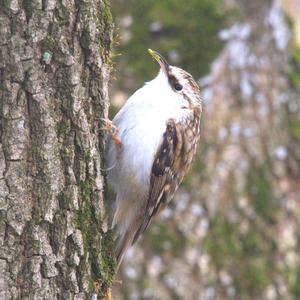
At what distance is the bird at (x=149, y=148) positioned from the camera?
3.23 meters

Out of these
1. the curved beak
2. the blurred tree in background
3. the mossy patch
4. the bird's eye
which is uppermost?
the blurred tree in background

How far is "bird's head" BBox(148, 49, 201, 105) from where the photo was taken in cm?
355

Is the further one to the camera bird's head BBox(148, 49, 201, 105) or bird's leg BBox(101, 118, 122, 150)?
bird's head BBox(148, 49, 201, 105)

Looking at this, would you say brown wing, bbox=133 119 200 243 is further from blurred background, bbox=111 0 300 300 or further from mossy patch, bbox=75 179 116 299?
blurred background, bbox=111 0 300 300

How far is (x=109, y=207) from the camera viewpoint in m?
2.97

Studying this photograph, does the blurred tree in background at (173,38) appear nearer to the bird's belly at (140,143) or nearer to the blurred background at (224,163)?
the blurred background at (224,163)

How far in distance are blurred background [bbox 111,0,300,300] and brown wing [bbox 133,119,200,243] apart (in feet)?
3.43

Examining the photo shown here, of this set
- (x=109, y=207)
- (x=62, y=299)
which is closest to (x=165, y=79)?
(x=109, y=207)

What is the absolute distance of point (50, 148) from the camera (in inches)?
95.3

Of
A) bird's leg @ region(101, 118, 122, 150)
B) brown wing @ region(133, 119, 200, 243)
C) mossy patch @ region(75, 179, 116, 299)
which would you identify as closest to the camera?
mossy patch @ region(75, 179, 116, 299)

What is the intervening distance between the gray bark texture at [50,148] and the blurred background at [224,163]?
1942 millimetres

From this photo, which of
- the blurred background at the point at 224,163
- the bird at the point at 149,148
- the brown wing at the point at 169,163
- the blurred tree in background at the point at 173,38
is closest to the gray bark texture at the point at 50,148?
the bird at the point at 149,148

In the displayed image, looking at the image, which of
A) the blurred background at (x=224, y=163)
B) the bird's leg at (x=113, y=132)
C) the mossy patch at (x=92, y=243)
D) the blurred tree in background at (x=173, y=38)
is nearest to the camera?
the mossy patch at (x=92, y=243)

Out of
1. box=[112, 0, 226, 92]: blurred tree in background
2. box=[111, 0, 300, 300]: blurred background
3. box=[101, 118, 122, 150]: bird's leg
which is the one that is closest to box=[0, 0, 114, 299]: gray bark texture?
box=[101, 118, 122, 150]: bird's leg
